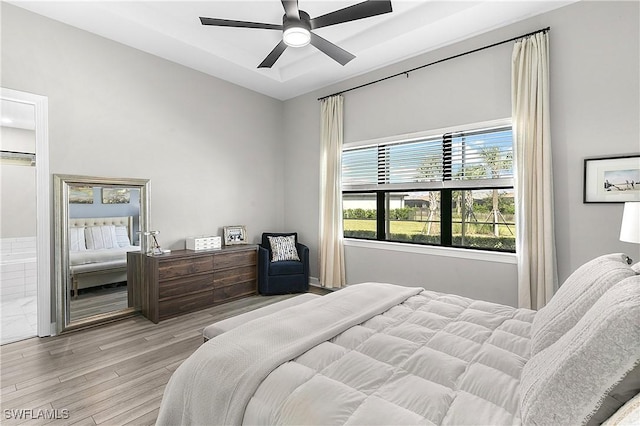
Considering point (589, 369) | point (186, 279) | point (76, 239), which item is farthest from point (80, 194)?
point (589, 369)

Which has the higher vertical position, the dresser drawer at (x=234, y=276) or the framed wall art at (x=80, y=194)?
the framed wall art at (x=80, y=194)

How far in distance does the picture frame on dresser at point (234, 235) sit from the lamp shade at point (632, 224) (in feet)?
13.7

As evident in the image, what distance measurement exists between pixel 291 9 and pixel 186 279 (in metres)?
3.03

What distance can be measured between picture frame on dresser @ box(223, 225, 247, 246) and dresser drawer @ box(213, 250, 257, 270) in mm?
345

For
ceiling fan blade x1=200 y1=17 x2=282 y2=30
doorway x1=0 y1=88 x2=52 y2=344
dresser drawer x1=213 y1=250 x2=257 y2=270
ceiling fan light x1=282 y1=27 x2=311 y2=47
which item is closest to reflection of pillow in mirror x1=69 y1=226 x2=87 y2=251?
doorway x1=0 y1=88 x2=52 y2=344

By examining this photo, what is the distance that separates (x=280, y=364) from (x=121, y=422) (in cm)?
129

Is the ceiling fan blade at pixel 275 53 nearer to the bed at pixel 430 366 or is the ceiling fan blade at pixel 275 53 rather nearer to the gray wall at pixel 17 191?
the bed at pixel 430 366

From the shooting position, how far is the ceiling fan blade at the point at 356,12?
7.36ft

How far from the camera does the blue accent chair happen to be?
444cm

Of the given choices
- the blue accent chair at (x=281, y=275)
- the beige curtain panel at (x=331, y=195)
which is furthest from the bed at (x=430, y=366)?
Answer: the beige curtain panel at (x=331, y=195)

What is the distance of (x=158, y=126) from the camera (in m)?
3.96

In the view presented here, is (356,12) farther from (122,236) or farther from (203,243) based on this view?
(122,236)

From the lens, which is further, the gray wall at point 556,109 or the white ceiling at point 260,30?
the white ceiling at point 260,30

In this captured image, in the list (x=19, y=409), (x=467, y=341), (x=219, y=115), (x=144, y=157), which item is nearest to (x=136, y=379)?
(x=19, y=409)
